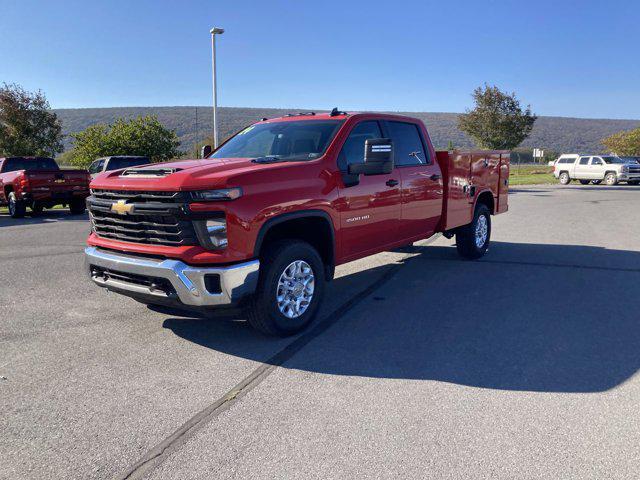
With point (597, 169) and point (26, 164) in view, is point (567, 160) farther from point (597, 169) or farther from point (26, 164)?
point (26, 164)

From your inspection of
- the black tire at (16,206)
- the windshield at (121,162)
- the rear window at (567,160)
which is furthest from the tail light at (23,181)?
the rear window at (567,160)

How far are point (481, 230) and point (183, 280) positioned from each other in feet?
19.3

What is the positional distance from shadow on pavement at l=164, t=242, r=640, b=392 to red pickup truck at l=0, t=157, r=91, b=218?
37.7 ft

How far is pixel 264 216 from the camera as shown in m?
4.46

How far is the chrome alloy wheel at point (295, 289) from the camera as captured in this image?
15.6 ft

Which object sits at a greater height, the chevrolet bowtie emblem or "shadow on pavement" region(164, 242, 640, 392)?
the chevrolet bowtie emblem

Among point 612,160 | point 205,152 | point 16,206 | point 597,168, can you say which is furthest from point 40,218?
point 612,160

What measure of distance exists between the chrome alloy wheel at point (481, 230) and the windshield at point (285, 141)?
150 inches

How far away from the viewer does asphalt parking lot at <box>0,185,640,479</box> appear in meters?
2.92

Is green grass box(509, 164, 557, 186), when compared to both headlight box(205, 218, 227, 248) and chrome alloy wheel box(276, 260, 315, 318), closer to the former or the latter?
chrome alloy wheel box(276, 260, 315, 318)

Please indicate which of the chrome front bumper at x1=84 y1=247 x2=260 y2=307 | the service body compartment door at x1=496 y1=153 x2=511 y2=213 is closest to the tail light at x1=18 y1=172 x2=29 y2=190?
the chrome front bumper at x1=84 y1=247 x2=260 y2=307

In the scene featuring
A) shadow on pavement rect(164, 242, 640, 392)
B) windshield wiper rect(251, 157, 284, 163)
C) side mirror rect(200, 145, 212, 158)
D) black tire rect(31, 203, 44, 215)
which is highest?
side mirror rect(200, 145, 212, 158)

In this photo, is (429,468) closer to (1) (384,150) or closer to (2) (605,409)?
(2) (605,409)

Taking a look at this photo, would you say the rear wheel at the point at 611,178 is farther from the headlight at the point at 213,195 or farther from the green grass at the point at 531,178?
the headlight at the point at 213,195
